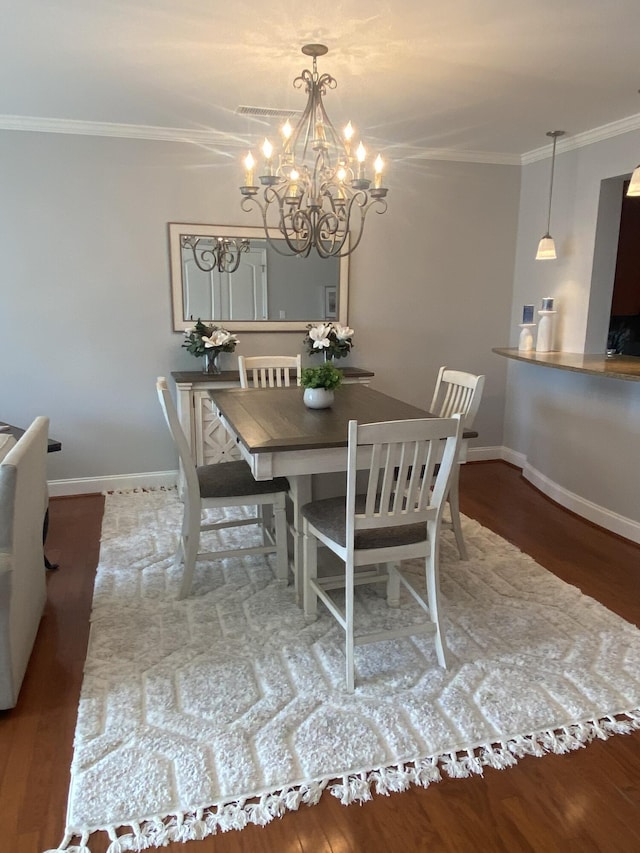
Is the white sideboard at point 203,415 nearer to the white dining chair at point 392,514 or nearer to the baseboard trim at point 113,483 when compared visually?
the baseboard trim at point 113,483

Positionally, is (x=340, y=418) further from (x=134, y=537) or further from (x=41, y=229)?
(x=41, y=229)

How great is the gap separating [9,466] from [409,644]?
5.37 ft

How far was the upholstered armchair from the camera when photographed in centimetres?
197

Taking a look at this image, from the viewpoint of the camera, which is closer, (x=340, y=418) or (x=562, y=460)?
(x=340, y=418)

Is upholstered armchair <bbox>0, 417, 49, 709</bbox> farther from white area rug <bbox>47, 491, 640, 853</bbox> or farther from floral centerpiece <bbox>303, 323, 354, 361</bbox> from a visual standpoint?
floral centerpiece <bbox>303, 323, 354, 361</bbox>

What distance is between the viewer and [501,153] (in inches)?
176

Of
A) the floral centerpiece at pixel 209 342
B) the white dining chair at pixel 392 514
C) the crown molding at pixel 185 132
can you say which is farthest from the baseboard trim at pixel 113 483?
the crown molding at pixel 185 132

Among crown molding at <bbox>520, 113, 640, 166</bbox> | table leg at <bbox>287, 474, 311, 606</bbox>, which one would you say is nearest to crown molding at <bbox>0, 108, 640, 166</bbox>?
crown molding at <bbox>520, 113, 640, 166</bbox>

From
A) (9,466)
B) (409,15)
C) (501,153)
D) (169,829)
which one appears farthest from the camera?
(501,153)

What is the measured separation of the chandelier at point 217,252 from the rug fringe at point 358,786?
10.9ft

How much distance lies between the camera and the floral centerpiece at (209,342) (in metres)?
3.97

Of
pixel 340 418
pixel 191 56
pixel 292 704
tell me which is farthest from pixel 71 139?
pixel 292 704

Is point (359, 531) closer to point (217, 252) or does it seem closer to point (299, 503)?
point (299, 503)

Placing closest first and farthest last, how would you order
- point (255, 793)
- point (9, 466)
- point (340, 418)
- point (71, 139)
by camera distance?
point (255, 793), point (9, 466), point (340, 418), point (71, 139)
